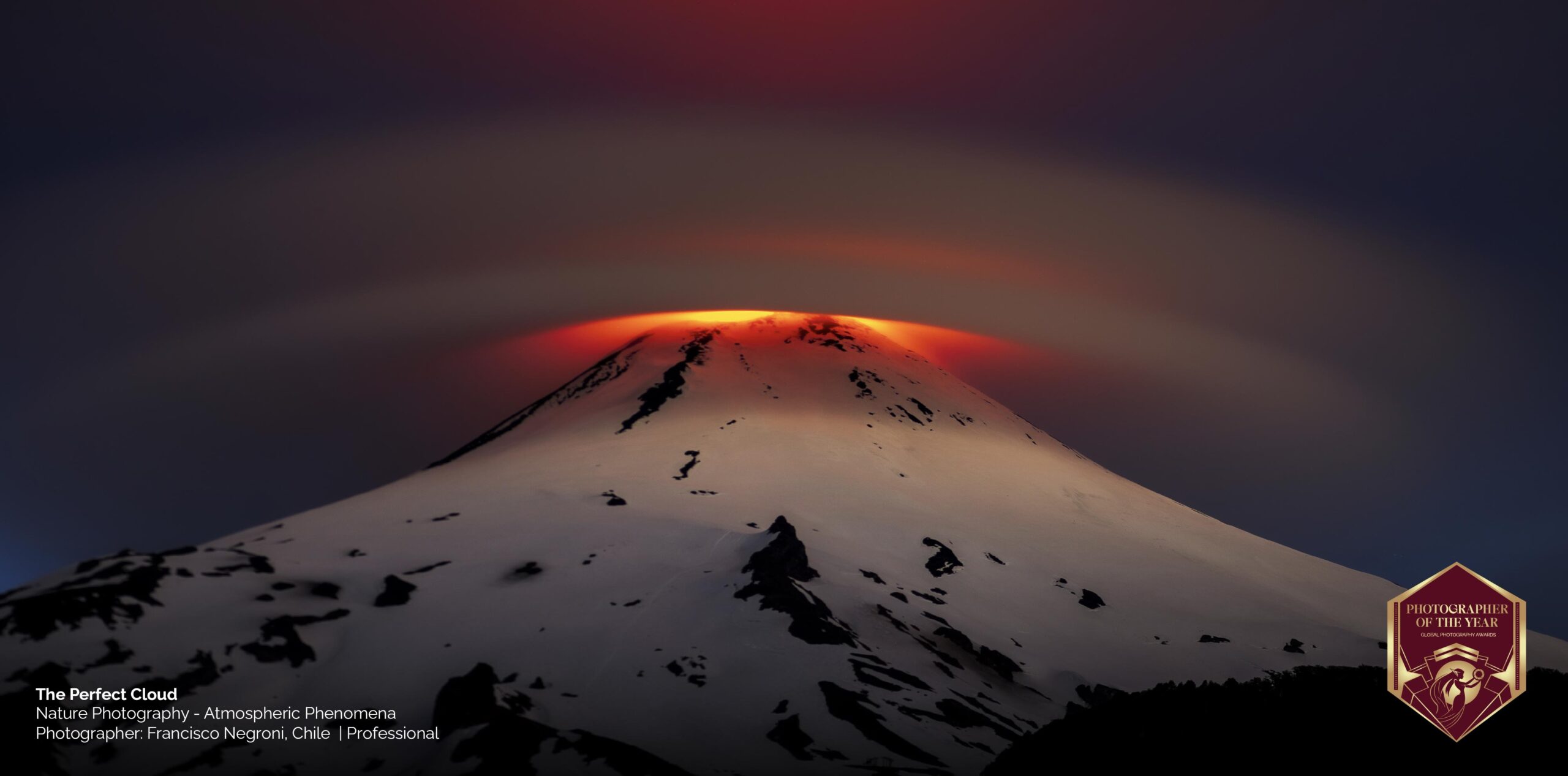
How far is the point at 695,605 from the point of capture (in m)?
80.8

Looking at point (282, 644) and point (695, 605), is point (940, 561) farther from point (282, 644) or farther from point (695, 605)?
point (282, 644)

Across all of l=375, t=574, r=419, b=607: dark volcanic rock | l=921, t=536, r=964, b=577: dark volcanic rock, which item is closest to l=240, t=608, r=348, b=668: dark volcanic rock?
l=375, t=574, r=419, b=607: dark volcanic rock

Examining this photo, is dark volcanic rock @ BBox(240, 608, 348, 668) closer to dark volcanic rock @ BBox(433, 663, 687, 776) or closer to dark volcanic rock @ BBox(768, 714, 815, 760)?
dark volcanic rock @ BBox(433, 663, 687, 776)

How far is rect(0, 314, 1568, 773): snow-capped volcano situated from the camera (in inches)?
2489

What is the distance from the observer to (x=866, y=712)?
67.8 meters

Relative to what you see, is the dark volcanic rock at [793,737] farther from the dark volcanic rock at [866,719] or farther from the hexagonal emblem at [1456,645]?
the hexagonal emblem at [1456,645]

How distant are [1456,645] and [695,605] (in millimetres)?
57326

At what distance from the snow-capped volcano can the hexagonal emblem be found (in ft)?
116

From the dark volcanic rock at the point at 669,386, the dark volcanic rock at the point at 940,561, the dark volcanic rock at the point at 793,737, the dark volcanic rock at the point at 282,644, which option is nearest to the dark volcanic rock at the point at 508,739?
the dark volcanic rock at the point at 793,737

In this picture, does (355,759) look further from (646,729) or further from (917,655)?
(917,655)

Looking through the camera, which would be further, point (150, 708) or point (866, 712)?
point (866, 712)

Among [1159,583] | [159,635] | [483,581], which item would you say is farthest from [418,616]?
[1159,583]

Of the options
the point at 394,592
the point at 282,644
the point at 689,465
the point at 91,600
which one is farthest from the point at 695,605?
the point at 689,465

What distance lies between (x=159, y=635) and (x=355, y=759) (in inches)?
729
